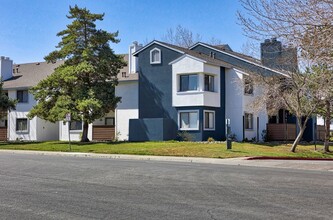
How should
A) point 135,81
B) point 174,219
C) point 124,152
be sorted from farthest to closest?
point 135,81 < point 124,152 < point 174,219

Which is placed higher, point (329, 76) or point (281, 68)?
point (281, 68)

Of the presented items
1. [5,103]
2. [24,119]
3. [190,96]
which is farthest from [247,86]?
[24,119]

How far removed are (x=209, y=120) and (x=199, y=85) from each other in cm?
296

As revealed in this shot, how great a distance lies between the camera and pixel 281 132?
131 ft

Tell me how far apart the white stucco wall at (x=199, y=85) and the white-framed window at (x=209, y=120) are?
0.68 meters

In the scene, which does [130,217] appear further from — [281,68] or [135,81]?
[135,81]

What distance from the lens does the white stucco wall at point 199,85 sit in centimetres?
3541

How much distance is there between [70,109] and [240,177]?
73.1ft

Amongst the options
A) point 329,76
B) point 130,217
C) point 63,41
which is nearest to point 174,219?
point 130,217

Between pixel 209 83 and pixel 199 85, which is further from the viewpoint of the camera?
pixel 209 83

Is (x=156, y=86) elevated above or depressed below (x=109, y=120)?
above

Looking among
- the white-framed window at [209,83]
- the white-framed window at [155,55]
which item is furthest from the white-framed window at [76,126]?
the white-framed window at [209,83]

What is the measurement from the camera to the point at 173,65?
3678cm

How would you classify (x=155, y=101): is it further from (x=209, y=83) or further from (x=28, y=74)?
(x=28, y=74)
